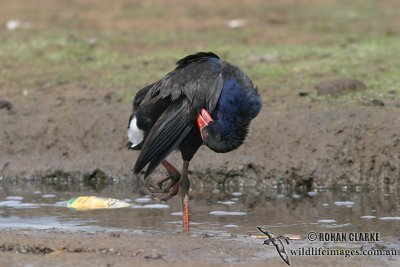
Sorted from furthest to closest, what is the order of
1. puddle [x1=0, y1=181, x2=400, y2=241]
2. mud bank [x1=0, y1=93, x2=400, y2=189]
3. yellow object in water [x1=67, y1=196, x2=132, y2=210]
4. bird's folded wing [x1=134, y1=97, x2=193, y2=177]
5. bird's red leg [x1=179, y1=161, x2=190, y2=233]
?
mud bank [x1=0, y1=93, x2=400, y2=189]
yellow object in water [x1=67, y1=196, x2=132, y2=210]
puddle [x1=0, y1=181, x2=400, y2=241]
bird's red leg [x1=179, y1=161, x2=190, y2=233]
bird's folded wing [x1=134, y1=97, x2=193, y2=177]

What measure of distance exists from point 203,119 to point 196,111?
0.27ft

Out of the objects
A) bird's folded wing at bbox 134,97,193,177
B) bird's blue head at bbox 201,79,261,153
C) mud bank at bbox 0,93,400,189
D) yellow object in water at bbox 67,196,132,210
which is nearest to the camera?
bird's blue head at bbox 201,79,261,153

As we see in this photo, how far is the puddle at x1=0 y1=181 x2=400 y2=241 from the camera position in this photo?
7035mm

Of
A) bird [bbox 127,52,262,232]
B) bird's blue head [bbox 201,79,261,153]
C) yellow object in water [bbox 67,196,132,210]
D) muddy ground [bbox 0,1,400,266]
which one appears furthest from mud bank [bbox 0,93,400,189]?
bird's blue head [bbox 201,79,261,153]

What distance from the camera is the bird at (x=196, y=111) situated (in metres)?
6.62

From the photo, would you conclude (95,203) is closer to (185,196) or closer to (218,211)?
(218,211)

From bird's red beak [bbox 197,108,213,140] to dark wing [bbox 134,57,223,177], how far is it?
1.3 inches

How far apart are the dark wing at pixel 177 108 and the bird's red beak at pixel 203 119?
3cm

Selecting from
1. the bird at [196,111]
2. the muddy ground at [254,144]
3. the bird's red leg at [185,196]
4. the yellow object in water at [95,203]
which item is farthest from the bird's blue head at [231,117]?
the muddy ground at [254,144]

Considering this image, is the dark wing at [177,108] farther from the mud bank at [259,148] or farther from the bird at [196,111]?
the mud bank at [259,148]

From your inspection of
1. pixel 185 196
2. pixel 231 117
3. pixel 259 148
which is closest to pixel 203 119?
pixel 231 117

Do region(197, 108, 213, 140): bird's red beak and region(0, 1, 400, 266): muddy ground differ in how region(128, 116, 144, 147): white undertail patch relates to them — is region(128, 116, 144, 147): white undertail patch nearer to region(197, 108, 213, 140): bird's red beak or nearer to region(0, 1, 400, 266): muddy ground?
region(197, 108, 213, 140): bird's red beak

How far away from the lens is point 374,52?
11.7 metres

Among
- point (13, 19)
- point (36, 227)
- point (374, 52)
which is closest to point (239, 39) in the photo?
point (374, 52)
